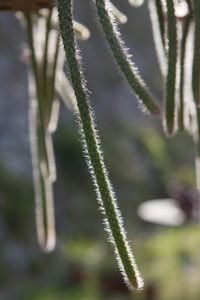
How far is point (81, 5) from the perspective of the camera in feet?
17.7

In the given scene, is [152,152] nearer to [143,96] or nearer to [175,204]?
[175,204]

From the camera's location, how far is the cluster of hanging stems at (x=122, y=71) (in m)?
0.30

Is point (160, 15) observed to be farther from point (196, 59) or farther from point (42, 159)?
point (42, 159)

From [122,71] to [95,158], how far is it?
8 cm

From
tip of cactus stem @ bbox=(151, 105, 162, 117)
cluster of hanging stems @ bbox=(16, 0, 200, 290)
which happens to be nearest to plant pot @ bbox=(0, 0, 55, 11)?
cluster of hanging stems @ bbox=(16, 0, 200, 290)

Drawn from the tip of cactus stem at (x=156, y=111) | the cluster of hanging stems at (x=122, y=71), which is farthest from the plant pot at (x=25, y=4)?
the tip of cactus stem at (x=156, y=111)

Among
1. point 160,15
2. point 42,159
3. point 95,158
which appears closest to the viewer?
point 95,158

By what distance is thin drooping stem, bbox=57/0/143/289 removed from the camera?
0.30 m

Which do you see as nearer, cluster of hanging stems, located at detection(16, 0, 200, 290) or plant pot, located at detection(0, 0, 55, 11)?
cluster of hanging stems, located at detection(16, 0, 200, 290)

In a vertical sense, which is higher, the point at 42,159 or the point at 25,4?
the point at 25,4

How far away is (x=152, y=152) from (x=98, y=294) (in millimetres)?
2405

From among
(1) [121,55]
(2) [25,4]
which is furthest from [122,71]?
(2) [25,4]

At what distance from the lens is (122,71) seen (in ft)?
1.17

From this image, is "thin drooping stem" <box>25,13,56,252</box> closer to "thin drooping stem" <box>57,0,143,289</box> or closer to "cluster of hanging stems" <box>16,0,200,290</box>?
"cluster of hanging stems" <box>16,0,200,290</box>
